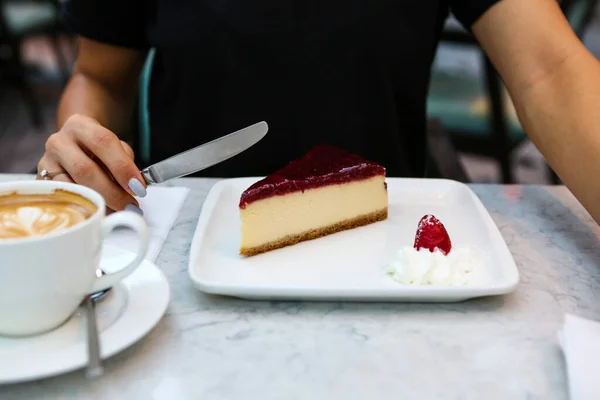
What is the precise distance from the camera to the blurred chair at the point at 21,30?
11.3 feet

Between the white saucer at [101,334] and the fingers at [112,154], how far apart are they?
0.20m

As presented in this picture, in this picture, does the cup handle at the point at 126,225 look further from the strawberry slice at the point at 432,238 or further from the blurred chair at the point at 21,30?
the blurred chair at the point at 21,30

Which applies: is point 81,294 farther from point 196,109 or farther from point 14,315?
point 196,109

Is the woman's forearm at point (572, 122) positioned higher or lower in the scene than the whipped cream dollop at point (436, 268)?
higher

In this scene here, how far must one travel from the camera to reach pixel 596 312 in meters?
0.72

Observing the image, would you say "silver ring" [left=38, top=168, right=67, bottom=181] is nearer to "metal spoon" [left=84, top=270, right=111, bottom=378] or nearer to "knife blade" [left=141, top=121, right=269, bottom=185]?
"knife blade" [left=141, top=121, right=269, bottom=185]

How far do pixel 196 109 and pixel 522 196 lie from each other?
633mm

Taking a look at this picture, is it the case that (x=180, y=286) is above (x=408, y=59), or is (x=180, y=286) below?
below

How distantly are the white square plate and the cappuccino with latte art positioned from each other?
15 centimetres

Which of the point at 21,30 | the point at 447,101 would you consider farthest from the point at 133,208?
the point at 21,30

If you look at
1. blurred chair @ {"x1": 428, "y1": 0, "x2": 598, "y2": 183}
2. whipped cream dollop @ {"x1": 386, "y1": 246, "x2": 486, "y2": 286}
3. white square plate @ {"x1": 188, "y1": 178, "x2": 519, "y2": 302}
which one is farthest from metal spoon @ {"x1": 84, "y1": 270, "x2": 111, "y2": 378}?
blurred chair @ {"x1": 428, "y1": 0, "x2": 598, "y2": 183}

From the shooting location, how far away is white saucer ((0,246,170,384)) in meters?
0.55

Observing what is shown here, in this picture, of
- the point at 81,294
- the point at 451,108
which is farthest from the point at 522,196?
the point at 451,108

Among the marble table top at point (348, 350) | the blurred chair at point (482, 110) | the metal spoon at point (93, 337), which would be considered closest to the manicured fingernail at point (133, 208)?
the marble table top at point (348, 350)
